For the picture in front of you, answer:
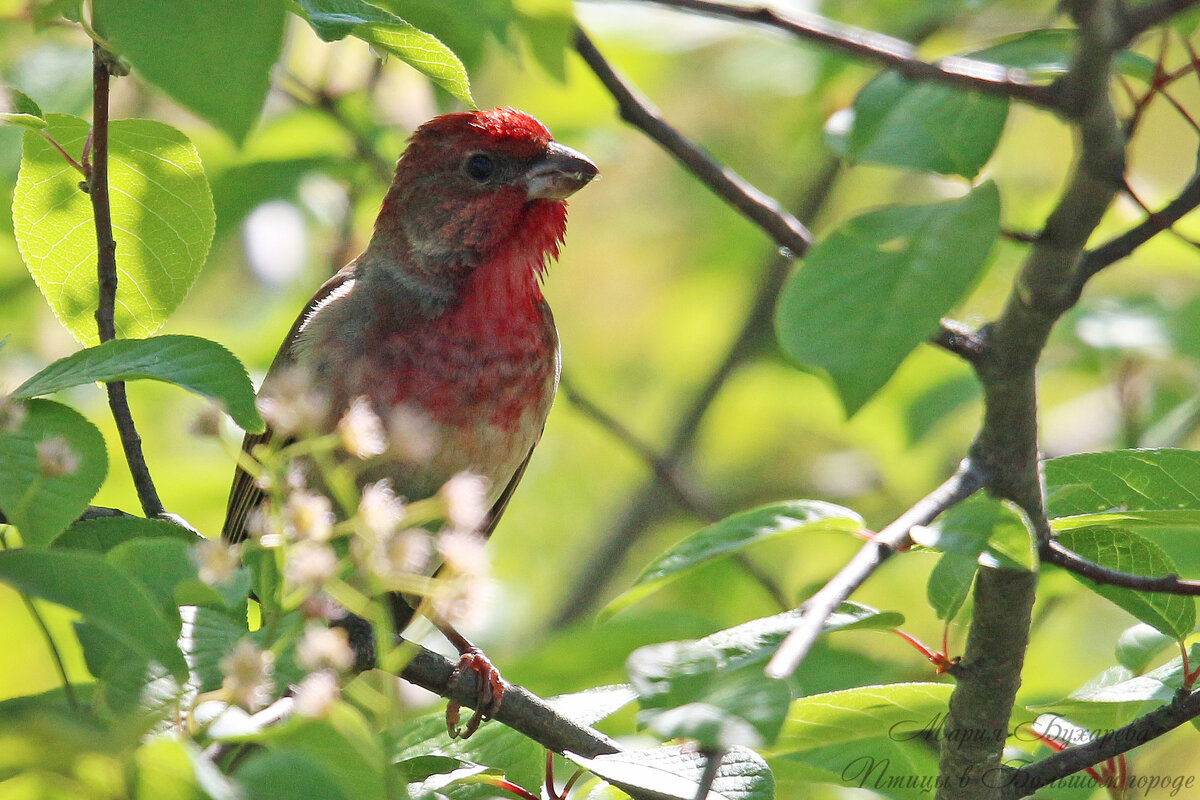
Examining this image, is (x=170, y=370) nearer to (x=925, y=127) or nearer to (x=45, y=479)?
(x=45, y=479)

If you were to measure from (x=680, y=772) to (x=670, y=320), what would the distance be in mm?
6321

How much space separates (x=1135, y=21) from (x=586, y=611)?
582cm

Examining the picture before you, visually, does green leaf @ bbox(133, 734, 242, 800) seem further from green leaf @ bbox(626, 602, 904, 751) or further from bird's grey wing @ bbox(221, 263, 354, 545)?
bird's grey wing @ bbox(221, 263, 354, 545)

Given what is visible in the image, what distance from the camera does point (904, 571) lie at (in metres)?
6.12

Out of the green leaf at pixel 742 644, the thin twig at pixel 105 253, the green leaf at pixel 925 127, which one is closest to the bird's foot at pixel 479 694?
the thin twig at pixel 105 253

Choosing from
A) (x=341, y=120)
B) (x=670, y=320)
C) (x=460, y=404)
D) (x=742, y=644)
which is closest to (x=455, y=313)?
(x=460, y=404)

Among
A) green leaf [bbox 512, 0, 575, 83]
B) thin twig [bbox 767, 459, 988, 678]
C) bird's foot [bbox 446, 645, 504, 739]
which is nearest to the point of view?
thin twig [bbox 767, 459, 988, 678]

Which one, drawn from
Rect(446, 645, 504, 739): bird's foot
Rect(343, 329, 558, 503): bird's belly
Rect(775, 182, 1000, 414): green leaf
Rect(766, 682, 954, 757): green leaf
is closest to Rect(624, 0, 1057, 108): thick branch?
Rect(775, 182, 1000, 414): green leaf

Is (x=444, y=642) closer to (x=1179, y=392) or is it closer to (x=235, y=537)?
(x=235, y=537)

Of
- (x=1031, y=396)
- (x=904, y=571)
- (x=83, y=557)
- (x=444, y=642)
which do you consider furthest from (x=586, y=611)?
(x=83, y=557)

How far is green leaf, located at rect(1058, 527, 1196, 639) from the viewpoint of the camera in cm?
220

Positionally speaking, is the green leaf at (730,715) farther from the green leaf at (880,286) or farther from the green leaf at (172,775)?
the green leaf at (172,775)

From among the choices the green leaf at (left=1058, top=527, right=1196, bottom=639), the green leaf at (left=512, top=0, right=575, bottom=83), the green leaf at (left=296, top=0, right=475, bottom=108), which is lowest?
the green leaf at (left=1058, top=527, right=1196, bottom=639)

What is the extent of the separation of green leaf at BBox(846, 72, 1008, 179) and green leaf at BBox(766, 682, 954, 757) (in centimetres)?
99
